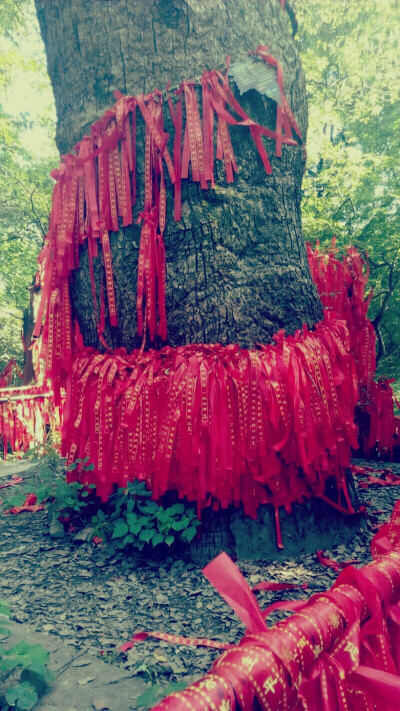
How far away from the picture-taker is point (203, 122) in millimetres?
2189

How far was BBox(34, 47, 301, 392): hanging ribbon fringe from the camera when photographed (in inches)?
85.6

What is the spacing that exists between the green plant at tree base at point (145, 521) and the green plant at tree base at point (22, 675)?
68cm

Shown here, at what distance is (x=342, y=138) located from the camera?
1363cm

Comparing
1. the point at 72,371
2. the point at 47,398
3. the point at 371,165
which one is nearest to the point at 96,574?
the point at 72,371

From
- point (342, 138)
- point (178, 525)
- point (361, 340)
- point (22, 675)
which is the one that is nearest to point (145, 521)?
point (178, 525)

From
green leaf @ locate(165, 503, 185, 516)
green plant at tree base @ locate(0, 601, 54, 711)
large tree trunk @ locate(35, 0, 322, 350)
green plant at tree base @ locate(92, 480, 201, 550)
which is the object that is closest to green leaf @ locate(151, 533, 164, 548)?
green plant at tree base @ locate(92, 480, 201, 550)

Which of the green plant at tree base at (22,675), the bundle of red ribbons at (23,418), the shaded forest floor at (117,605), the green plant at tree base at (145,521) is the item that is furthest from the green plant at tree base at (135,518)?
the bundle of red ribbons at (23,418)

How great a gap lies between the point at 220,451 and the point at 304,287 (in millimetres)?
1028

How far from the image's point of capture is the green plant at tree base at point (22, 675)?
1.27m

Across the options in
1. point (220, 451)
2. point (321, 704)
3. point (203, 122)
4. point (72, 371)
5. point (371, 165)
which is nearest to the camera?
point (321, 704)

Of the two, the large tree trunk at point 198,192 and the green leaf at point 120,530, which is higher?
the large tree trunk at point 198,192

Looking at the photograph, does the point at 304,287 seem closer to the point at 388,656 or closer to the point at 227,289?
the point at 227,289

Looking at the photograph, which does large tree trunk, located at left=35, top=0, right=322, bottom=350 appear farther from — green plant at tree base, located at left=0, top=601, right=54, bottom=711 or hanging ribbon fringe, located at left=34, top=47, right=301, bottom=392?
green plant at tree base, located at left=0, top=601, right=54, bottom=711

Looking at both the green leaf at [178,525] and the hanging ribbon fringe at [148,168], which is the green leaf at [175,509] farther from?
the hanging ribbon fringe at [148,168]
